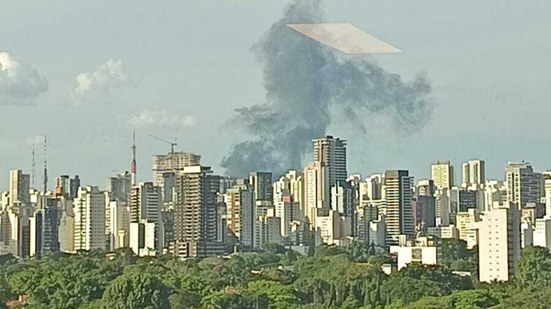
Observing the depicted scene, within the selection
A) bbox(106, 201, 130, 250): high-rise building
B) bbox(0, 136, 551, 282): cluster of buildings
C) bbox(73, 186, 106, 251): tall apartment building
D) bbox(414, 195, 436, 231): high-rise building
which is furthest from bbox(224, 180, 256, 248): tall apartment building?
bbox(414, 195, 436, 231): high-rise building

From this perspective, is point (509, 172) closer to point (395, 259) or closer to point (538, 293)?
point (395, 259)

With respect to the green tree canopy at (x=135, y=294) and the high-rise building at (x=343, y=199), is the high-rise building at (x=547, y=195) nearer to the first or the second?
Answer: the high-rise building at (x=343, y=199)

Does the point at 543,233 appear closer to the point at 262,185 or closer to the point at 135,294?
the point at 262,185


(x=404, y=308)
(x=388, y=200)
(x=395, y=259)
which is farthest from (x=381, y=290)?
(x=388, y=200)

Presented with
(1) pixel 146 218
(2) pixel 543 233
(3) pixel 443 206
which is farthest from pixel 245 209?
(2) pixel 543 233

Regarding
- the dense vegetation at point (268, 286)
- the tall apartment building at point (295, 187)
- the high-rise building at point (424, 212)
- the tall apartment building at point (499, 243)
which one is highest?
the tall apartment building at point (295, 187)

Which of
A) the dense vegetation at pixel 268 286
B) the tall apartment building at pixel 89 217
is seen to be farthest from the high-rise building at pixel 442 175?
the tall apartment building at pixel 89 217

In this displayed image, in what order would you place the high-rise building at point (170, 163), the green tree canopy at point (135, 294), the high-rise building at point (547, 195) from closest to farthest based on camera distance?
1. the green tree canopy at point (135, 294)
2. the high-rise building at point (547, 195)
3. the high-rise building at point (170, 163)
